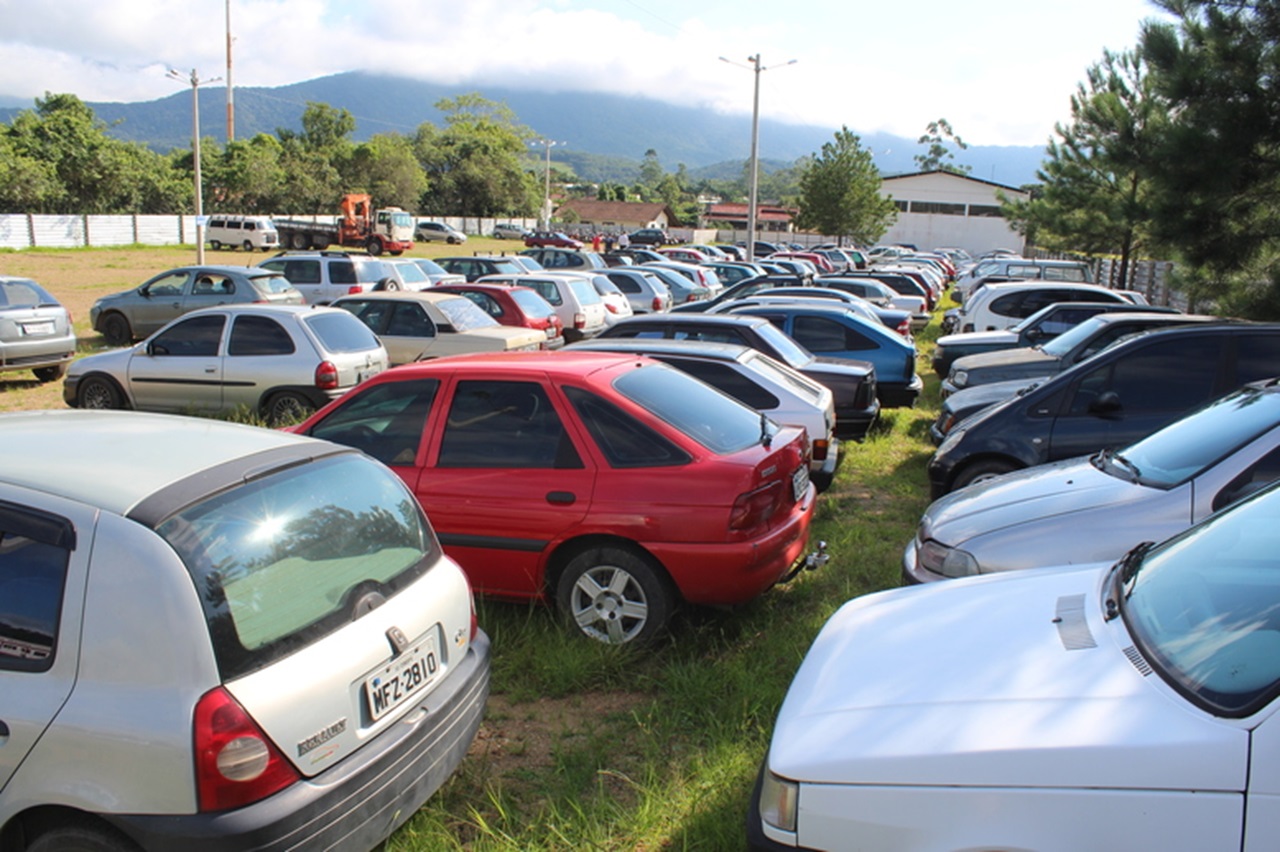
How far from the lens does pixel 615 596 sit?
5.18 meters

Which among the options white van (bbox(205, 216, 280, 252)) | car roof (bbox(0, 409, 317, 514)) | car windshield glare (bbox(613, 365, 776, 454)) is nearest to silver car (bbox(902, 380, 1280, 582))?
Result: car windshield glare (bbox(613, 365, 776, 454))

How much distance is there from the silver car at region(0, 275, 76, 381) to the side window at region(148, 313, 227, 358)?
3.46m

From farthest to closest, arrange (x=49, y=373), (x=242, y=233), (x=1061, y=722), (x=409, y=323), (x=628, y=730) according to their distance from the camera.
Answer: (x=242, y=233) → (x=49, y=373) → (x=409, y=323) → (x=628, y=730) → (x=1061, y=722)

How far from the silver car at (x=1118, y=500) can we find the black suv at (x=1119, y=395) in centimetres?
217

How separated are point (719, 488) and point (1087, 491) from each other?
183 cm

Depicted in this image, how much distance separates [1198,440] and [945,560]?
1.45m

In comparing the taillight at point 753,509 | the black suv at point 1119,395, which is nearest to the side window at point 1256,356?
the black suv at point 1119,395

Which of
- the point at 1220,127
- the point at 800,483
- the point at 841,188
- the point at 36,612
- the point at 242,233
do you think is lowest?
the point at 800,483

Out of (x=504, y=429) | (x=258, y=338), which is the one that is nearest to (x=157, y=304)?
(x=258, y=338)

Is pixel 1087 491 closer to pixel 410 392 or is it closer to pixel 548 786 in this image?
pixel 548 786

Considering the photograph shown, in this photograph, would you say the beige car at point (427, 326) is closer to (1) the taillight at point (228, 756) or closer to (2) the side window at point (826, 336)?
(2) the side window at point (826, 336)

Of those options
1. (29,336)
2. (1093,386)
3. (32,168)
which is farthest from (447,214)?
(1093,386)

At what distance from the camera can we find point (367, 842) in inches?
122

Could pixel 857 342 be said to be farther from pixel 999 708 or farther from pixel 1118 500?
pixel 999 708
